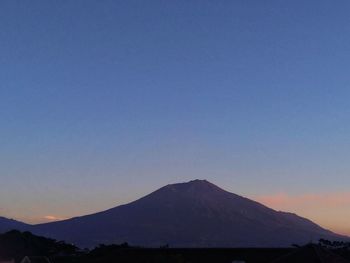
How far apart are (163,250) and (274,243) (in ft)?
451

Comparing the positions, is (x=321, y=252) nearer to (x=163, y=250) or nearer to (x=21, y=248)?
(x=163, y=250)

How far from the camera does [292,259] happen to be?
42.3 meters

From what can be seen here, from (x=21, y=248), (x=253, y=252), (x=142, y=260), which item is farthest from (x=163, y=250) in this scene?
(x=21, y=248)

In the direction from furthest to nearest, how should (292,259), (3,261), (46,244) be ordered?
(46,244)
(3,261)
(292,259)

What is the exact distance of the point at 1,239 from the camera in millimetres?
83000

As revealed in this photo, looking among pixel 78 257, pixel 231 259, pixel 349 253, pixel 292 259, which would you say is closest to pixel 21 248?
pixel 78 257

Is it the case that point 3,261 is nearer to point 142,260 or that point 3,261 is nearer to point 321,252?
point 142,260

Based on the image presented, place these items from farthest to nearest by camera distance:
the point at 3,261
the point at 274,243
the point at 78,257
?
the point at 274,243 < the point at 78,257 < the point at 3,261

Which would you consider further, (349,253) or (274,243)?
(274,243)

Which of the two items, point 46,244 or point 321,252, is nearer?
point 321,252

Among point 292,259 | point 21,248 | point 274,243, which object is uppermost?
point 274,243

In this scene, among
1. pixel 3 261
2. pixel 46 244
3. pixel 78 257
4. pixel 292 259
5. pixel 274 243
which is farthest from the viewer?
pixel 274 243

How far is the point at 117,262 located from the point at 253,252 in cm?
1191

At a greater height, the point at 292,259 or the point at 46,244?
the point at 46,244
